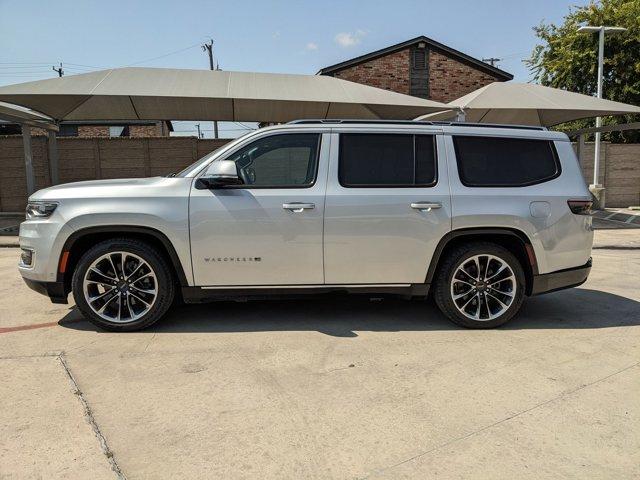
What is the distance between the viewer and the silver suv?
4.36 metres

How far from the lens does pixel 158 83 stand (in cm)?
1178

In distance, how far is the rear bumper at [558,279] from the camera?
470 centimetres

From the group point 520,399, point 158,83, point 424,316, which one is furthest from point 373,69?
point 520,399

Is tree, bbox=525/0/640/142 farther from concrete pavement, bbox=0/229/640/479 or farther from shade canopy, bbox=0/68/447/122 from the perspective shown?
concrete pavement, bbox=0/229/640/479

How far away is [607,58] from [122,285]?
925 inches

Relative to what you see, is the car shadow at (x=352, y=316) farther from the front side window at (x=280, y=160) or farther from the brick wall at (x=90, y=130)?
the brick wall at (x=90, y=130)

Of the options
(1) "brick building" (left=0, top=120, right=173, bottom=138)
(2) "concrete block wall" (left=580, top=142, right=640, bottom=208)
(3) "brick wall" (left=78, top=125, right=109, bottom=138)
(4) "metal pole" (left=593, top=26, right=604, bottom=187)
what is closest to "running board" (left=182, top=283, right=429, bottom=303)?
(4) "metal pole" (left=593, top=26, right=604, bottom=187)

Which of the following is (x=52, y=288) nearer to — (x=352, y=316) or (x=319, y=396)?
(x=319, y=396)

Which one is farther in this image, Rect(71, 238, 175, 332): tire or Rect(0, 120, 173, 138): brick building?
Rect(0, 120, 173, 138): brick building

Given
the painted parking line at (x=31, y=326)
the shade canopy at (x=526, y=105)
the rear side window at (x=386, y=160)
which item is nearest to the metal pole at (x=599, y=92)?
the shade canopy at (x=526, y=105)

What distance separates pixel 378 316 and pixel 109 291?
2570 mm

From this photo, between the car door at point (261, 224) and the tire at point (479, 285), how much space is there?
120cm

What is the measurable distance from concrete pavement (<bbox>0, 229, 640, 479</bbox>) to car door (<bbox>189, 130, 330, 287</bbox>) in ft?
1.92

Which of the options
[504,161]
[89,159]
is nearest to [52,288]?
[504,161]
